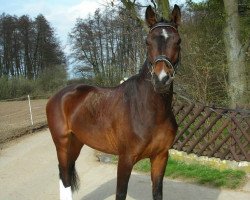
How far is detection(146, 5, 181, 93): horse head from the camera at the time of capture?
3.44 m

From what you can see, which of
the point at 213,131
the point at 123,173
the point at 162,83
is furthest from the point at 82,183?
the point at 162,83

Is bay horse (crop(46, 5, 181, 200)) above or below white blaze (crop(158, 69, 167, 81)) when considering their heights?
below

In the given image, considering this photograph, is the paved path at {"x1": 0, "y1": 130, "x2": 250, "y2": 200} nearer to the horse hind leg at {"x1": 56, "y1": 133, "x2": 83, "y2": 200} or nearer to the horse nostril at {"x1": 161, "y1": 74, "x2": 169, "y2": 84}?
the horse hind leg at {"x1": 56, "y1": 133, "x2": 83, "y2": 200}

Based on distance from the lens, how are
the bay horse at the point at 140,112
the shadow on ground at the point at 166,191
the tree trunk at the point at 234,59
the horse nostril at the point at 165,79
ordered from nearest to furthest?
the horse nostril at the point at 165,79 → the bay horse at the point at 140,112 → the shadow on ground at the point at 166,191 → the tree trunk at the point at 234,59

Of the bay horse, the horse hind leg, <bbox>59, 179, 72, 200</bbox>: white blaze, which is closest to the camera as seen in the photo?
the bay horse

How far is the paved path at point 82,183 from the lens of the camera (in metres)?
6.34

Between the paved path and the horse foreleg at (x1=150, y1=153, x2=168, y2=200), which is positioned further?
the paved path

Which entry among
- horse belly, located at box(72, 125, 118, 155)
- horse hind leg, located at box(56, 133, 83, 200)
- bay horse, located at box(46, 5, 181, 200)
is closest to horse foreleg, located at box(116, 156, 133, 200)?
bay horse, located at box(46, 5, 181, 200)

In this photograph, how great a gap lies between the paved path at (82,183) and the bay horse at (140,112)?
1.91 m

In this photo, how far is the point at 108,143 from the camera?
14.6ft

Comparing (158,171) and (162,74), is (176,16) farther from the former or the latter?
(158,171)

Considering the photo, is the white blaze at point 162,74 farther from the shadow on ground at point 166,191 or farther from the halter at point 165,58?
the shadow on ground at point 166,191

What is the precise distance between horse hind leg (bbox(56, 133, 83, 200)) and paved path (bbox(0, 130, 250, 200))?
94cm

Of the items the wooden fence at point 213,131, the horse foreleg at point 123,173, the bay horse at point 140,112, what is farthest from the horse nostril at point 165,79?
the wooden fence at point 213,131
